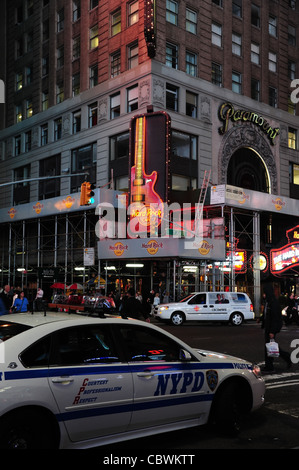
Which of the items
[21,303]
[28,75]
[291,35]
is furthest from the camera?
[28,75]

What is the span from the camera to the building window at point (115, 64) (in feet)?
119

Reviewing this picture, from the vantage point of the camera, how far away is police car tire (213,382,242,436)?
6051 millimetres

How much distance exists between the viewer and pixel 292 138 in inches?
1699

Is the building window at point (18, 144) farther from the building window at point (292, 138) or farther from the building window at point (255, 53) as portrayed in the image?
the building window at point (292, 138)

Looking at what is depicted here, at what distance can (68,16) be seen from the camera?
41.0 meters

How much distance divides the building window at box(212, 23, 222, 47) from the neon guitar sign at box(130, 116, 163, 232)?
35.6 feet

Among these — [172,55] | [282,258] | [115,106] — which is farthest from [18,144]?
[282,258]

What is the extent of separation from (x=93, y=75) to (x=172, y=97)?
7862 millimetres

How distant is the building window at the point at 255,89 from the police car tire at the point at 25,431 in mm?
39214

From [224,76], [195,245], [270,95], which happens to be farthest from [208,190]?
[270,95]

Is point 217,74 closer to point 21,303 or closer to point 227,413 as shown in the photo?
point 21,303

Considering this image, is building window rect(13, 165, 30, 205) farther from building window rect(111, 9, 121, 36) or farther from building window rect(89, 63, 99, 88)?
building window rect(111, 9, 121, 36)

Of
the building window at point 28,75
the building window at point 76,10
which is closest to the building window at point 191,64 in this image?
the building window at point 76,10
